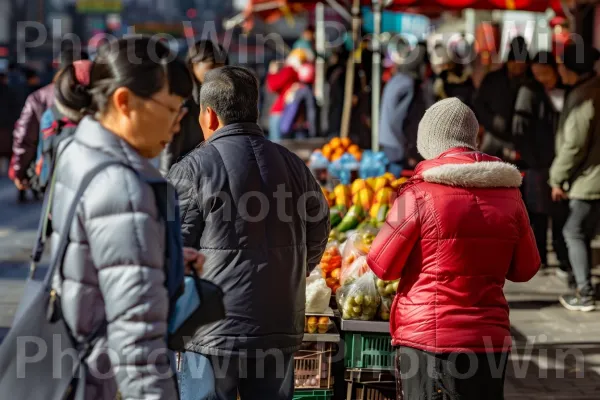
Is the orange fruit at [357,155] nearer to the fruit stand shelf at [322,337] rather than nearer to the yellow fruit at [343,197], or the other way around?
the yellow fruit at [343,197]

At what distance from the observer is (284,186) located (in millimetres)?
3688

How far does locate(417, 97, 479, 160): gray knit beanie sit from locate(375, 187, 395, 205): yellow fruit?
8.43 ft

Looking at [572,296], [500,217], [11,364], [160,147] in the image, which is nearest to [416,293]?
[500,217]

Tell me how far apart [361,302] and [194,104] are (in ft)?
7.17

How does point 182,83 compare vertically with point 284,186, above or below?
above

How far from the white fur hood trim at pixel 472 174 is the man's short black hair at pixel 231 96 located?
71cm

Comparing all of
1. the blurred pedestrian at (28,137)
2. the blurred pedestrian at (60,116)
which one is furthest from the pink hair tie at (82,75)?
the blurred pedestrian at (28,137)

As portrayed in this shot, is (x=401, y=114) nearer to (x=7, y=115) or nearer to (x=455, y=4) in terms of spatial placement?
(x=455, y=4)

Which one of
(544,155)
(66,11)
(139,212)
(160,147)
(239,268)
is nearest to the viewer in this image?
(139,212)

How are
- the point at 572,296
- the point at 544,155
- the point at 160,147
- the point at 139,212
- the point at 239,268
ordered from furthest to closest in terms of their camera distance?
the point at 544,155 → the point at 572,296 → the point at 239,268 → the point at 160,147 → the point at 139,212

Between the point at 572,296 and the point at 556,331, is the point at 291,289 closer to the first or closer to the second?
the point at 556,331

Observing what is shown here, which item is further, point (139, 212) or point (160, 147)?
point (160, 147)

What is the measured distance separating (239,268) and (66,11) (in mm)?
71411

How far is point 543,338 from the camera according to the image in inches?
282
